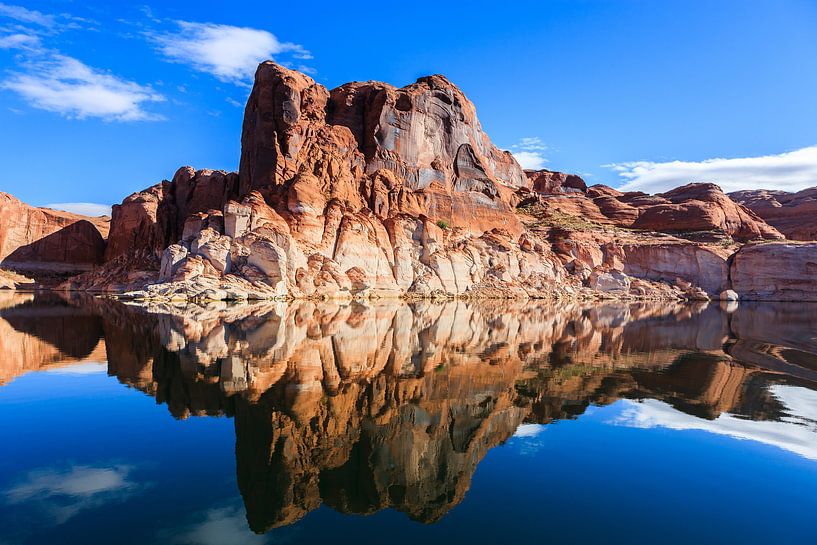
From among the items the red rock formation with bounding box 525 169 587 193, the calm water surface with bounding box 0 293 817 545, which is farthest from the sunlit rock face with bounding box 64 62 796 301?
the calm water surface with bounding box 0 293 817 545

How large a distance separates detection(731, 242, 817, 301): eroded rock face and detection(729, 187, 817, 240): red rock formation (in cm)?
3080

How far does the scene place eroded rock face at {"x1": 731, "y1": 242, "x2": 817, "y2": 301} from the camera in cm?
7650

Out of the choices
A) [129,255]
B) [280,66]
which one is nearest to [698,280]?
[280,66]

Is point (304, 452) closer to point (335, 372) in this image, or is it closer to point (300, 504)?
point (300, 504)

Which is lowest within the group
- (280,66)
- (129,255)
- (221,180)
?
(129,255)

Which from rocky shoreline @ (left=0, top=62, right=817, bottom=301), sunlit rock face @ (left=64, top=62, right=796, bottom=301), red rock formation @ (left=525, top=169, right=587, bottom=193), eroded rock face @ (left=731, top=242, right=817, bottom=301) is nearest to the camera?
sunlit rock face @ (left=64, top=62, right=796, bottom=301)

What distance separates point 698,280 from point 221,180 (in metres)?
76.3

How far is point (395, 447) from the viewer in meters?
8.39

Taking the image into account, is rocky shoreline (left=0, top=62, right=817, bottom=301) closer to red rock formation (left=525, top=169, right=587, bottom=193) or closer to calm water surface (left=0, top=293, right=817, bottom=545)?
red rock formation (left=525, top=169, right=587, bottom=193)

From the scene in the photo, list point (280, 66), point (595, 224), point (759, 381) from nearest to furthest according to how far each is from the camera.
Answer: point (759, 381), point (280, 66), point (595, 224)

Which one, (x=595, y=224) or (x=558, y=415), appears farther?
(x=595, y=224)

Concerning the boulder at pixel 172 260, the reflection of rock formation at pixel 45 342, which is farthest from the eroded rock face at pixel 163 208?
the reflection of rock formation at pixel 45 342

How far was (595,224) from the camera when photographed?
9562 cm

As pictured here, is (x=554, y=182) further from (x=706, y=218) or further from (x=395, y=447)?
(x=395, y=447)
